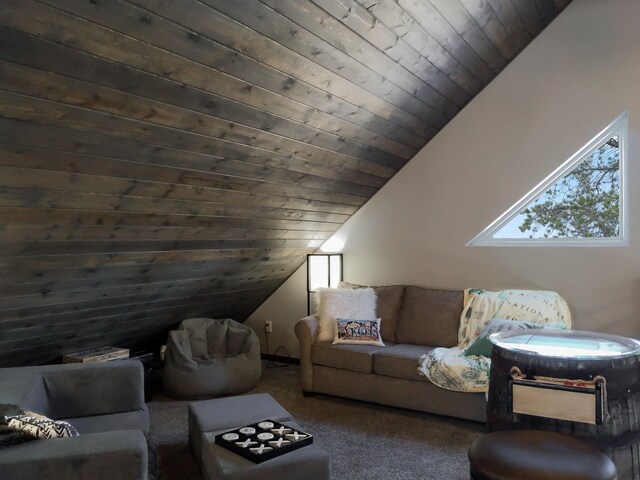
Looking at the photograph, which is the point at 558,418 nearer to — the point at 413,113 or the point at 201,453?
the point at 201,453

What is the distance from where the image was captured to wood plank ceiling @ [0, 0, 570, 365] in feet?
5.81

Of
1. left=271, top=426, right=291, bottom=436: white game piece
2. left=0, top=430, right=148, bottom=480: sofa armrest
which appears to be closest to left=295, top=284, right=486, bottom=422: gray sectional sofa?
left=271, top=426, right=291, bottom=436: white game piece

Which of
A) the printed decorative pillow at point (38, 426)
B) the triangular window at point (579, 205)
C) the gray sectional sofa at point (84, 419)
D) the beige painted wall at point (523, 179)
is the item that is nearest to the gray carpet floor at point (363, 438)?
the gray sectional sofa at point (84, 419)

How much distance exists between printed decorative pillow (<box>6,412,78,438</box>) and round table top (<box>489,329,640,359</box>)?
159 cm

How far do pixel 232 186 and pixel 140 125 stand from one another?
85 centimetres

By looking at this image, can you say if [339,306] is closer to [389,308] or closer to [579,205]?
[389,308]

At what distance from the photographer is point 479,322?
354 centimetres

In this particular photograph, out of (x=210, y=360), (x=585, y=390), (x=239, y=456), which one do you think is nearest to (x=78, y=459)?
(x=239, y=456)

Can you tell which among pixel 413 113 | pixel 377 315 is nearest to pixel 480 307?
pixel 377 315

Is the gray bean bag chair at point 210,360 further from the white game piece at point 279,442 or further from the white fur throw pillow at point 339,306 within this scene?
the white game piece at point 279,442

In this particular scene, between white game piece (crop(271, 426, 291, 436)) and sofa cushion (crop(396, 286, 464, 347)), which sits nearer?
white game piece (crop(271, 426, 291, 436))

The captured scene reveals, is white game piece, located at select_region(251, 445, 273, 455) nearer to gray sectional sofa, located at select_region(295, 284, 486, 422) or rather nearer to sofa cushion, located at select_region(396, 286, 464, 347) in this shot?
gray sectional sofa, located at select_region(295, 284, 486, 422)

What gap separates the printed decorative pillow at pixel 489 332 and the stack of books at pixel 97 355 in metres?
2.40

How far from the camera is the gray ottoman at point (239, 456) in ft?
6.44
